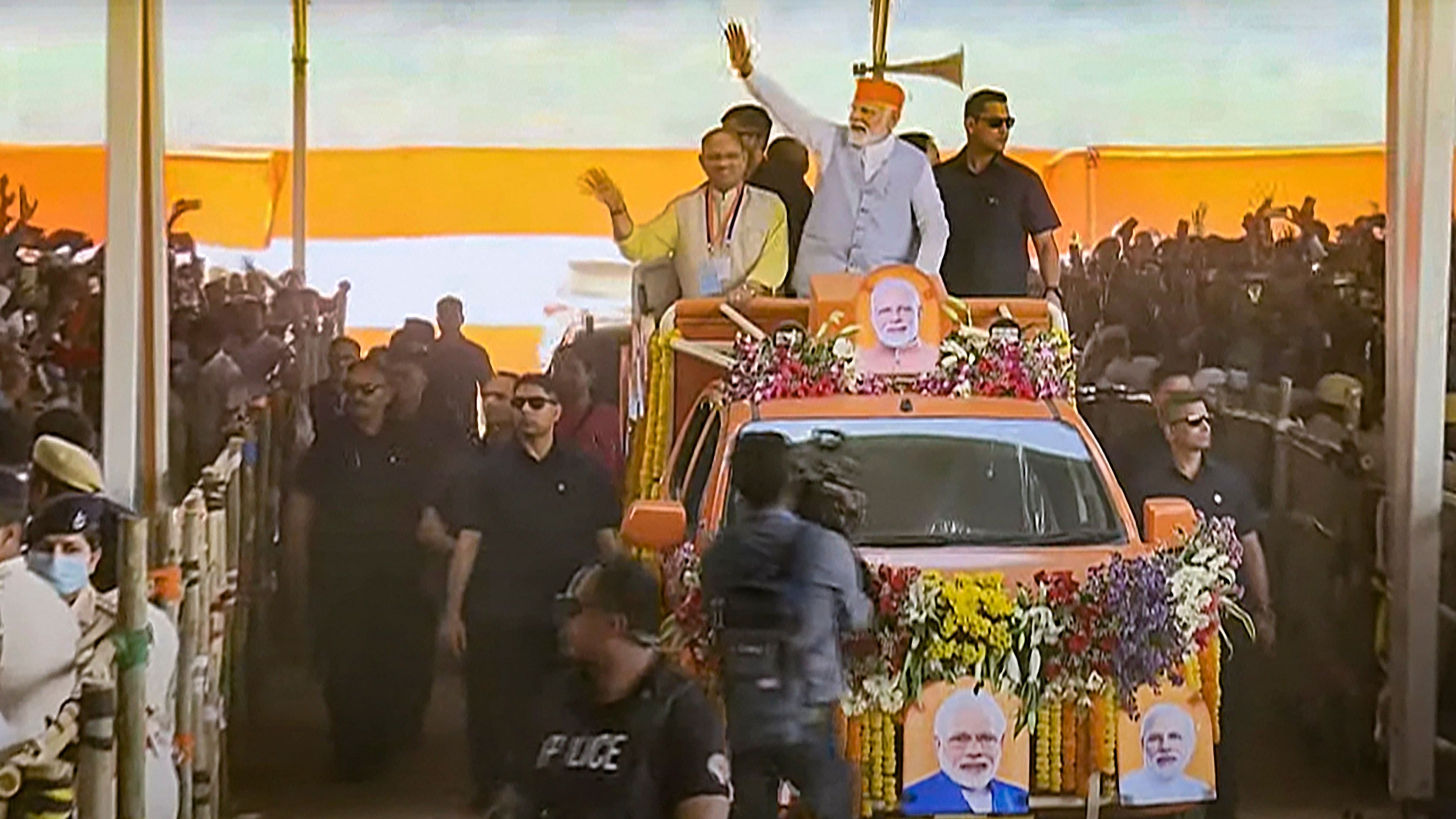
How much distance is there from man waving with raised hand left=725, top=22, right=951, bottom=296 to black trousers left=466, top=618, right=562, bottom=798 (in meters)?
0.80

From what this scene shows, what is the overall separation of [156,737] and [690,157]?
142cm

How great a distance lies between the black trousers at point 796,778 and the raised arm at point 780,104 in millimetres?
1024

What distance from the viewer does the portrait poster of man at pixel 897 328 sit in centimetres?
336

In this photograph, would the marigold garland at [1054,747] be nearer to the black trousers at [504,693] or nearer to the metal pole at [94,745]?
the black trousers at [504,693]

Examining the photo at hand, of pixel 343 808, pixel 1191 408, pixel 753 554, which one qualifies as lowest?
pixel 343 808

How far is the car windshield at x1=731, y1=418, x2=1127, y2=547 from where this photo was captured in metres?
3.29

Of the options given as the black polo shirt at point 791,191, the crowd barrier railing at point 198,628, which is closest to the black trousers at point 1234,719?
the black polo shirt at point 791,191

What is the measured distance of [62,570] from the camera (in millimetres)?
3322

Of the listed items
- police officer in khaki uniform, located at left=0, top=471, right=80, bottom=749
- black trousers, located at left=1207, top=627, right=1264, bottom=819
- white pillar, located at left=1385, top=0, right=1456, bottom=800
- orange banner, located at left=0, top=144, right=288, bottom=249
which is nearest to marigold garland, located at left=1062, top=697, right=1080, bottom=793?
black trousers, located at left=1207, top=627, right=1264, bottom=819

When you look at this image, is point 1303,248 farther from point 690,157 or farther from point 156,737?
point 156,737

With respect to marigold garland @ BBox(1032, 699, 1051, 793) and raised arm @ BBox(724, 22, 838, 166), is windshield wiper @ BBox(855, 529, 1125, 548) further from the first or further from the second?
raised arm @ BBox(724, 22, 838, 166)

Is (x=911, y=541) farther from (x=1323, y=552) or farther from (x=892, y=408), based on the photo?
(x=1323, y=552)

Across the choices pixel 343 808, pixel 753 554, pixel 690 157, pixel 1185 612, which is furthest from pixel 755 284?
pixel 343 808

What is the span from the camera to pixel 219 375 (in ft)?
11.0
